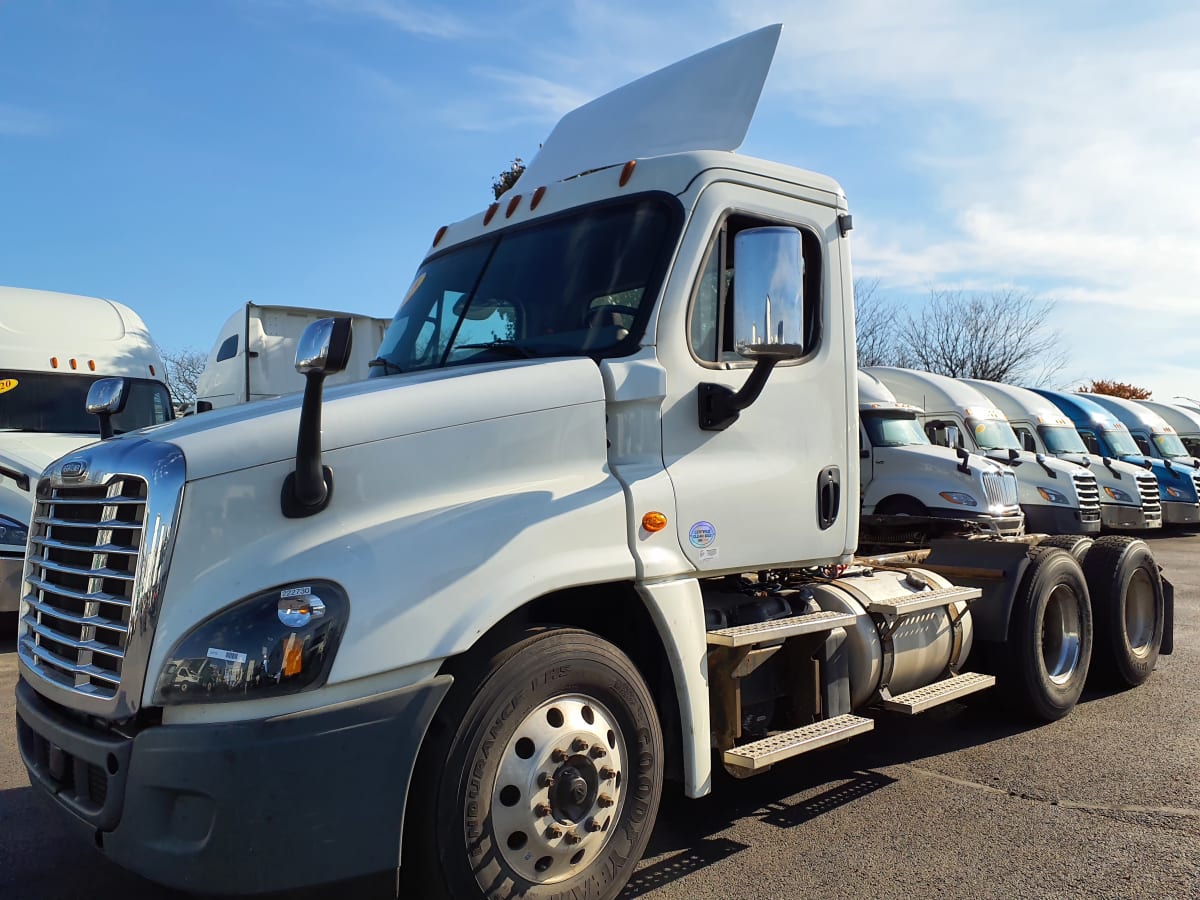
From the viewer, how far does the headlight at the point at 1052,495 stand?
17750 millimetres

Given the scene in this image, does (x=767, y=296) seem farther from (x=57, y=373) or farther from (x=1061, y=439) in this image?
(x=1061, y=439)

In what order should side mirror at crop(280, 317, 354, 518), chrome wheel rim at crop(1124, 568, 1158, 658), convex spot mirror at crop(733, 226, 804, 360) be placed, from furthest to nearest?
chrome wheel rim at crop(1124, 568, 1158, 658)
convex spot mirror at crop(733, 226, 804, 360)
side mirror at crop(280, 317, 354, 518)

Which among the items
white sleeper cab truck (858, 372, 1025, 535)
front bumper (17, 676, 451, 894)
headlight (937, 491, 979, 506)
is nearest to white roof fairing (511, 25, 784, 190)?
front bumper (17, 676, 451, 894)

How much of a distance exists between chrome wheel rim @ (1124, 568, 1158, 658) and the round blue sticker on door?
4740 mm

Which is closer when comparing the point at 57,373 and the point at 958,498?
the point at 57,373

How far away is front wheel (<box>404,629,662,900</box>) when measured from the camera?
315 centimetres

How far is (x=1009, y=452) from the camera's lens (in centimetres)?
1770

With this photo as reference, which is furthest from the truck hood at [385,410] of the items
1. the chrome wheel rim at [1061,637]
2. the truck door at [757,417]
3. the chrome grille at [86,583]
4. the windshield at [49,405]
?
the windshield at [49,405]

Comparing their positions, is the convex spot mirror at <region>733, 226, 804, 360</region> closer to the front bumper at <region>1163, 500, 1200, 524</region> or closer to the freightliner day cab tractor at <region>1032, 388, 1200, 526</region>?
the freightliner day cab tractor at <region>1032, 388, 1200, 526</region>

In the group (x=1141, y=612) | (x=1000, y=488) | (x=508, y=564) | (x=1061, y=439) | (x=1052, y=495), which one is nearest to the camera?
(x=508, y=564)

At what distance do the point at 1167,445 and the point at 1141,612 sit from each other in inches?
875

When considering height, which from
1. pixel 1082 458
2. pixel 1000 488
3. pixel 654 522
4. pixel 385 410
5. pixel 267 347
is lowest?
pixel 1000 488

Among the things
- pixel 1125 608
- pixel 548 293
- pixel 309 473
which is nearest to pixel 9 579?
pixel 548 293

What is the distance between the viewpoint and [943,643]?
5.66 metres
